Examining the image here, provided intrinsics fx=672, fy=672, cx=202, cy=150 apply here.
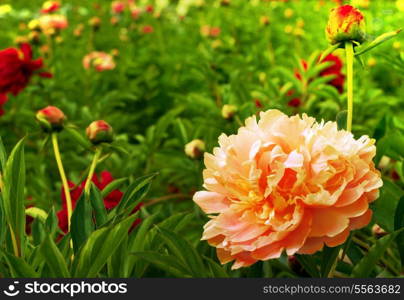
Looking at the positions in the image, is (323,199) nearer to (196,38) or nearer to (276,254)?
(276,254)

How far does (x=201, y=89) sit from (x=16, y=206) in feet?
4.38

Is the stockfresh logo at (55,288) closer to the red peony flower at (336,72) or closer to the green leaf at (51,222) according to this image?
the green leaf at (51,222)

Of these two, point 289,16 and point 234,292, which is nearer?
point 234,292

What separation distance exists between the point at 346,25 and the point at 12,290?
14.0 inches

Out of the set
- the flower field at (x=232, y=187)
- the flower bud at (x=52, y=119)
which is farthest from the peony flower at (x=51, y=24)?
the flower bud at (x=52, y=119)

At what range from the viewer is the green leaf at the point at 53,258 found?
Answer: 494mm

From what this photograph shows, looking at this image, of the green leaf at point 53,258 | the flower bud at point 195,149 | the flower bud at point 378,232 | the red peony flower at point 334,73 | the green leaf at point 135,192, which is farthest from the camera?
the red peony flower at point 334,73

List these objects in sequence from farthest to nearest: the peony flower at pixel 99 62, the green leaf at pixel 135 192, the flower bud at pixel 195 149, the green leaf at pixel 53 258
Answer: the peony flower at pixel 99 62, the flower bud at pixel 195 149, the green leaf at pixel 135 192, the green leaf at pixel 53 258

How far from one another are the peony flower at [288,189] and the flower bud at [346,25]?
0.32 ft

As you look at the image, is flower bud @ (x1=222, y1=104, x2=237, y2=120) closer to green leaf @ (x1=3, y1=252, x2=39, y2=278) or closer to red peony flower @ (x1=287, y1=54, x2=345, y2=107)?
red peony flower @ (x1=287, y1=54, x2=345, y2=107)

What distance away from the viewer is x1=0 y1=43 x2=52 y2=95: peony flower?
1.41 meters

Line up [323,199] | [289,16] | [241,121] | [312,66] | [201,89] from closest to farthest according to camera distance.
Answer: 1. [323,199]
2. [241,121]
3. [312,66]
4. [201,89]
5. [289,16]

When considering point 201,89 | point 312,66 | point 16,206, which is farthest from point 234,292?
point 201,89

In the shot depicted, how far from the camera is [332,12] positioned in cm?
60
